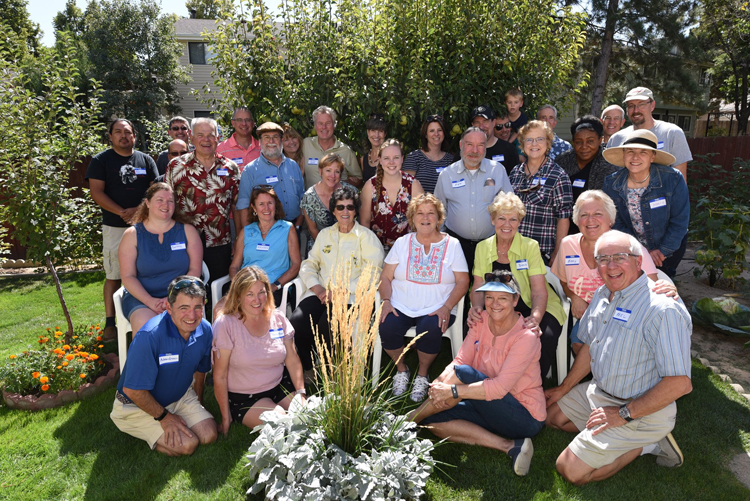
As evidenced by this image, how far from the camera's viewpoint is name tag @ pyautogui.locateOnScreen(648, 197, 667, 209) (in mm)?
3771

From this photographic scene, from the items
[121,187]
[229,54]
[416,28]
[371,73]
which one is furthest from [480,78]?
[121,187]

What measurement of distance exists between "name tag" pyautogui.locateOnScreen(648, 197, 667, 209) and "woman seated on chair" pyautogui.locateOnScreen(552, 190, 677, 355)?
1.69 ft

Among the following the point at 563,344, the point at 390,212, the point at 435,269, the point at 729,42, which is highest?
the point at 729,42

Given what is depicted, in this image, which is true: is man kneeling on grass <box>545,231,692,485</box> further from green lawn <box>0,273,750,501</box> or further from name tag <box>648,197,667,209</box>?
name tag <box>648,197,667,209</box>

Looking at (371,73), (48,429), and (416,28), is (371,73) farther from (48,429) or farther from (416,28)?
(48,429)

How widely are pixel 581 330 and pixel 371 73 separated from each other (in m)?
3.30

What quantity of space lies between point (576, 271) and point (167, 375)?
9.71 ft

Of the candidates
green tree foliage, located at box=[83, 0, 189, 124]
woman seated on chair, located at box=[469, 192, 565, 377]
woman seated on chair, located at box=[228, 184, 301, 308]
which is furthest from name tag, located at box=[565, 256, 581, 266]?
green tree foliage, located at box=[83, 0, 189, 124]

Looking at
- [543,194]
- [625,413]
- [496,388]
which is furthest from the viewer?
[543,194]

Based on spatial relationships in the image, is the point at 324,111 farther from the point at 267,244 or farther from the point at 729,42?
the point at 729,42

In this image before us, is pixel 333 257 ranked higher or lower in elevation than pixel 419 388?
higher

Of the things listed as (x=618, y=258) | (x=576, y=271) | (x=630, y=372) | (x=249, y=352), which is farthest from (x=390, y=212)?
(x=630, y=372)

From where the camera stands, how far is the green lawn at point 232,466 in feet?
9.10

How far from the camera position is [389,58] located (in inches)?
195
